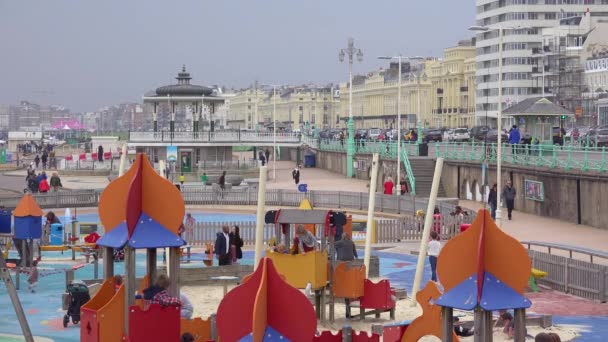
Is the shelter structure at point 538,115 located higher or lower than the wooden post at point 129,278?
higher

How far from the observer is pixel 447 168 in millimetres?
57281

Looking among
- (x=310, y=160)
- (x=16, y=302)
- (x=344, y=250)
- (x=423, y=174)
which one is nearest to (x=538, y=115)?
(x=423, y=174)

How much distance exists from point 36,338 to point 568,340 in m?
9.18

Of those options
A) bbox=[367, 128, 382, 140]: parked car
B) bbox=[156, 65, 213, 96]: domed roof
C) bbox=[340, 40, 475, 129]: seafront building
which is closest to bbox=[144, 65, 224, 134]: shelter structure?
bbox=[156, 65, 213, 96]: domed roof

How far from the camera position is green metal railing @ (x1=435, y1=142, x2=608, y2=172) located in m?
41.2

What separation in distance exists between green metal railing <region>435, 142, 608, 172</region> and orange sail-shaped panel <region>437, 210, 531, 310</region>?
26646 mm

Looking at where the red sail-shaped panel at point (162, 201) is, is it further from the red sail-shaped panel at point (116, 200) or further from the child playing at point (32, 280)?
the child playing at point (32, 280)

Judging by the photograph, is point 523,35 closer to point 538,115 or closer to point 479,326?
point 538,115

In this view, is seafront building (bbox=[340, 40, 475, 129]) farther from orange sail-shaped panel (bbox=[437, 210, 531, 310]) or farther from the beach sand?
orange sail-shaped panel (bbox=[437, 210, 531, 310])

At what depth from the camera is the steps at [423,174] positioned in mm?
57013

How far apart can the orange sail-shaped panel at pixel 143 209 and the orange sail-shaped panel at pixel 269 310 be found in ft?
11.3

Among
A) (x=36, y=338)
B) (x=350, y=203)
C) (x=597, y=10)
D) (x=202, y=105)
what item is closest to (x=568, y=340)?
(x=36, y=338)

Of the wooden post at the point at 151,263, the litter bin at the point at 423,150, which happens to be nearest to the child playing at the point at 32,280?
the wooden post at the point at 151,263

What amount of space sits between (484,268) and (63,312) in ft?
42.4
